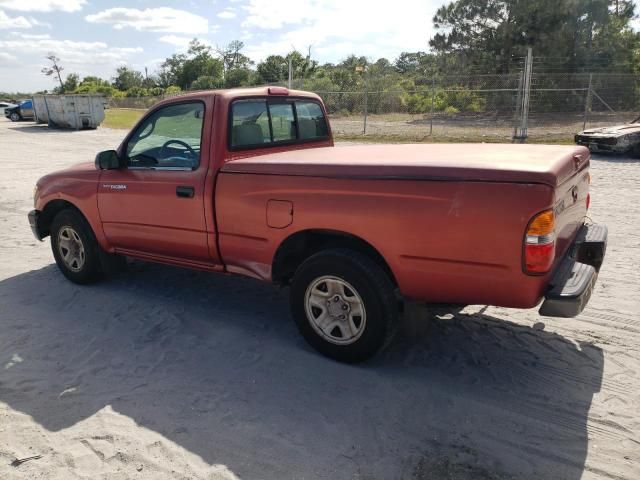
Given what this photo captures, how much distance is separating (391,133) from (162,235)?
1752 centimetres

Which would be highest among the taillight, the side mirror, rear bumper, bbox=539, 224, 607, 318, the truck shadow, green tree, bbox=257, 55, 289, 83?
green tree, bbox=257, 55, 289, 83

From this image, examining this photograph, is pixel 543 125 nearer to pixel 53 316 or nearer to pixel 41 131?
pixel 53 316

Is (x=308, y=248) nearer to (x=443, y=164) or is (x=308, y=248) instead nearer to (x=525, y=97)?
(x=443, y=164)

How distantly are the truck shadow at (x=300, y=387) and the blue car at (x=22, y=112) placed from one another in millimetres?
35098

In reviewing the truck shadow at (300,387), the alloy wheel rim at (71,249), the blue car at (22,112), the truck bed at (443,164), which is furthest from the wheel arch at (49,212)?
the blue car at (22,112)

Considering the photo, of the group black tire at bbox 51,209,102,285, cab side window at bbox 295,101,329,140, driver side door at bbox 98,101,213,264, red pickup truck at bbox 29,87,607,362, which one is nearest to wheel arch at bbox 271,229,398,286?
red pickup truck at bbox 29,87,607,362

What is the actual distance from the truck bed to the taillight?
196 mm

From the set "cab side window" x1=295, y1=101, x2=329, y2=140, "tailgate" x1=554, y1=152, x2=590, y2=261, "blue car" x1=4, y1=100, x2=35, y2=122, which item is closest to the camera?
"tailgate" x1=554, y1=152, x2=590, y2=261

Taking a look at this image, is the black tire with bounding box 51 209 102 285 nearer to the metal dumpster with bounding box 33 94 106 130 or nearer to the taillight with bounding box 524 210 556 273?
the taillight with bounding box 524 210 556 273

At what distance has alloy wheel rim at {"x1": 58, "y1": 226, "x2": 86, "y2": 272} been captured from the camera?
527 centimetres

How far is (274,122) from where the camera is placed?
4.67m

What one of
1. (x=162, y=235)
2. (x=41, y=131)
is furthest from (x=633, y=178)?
(x=41, y=131)

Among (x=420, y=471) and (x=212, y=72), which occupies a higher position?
(x=212, y=72)

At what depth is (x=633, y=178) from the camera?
34.1 feet
